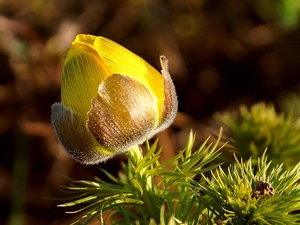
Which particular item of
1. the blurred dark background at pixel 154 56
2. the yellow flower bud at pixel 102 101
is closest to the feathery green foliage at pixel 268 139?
the yellow flower bud at pixel 102 101

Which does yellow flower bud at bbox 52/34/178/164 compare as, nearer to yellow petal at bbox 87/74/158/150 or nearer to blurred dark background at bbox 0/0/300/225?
yellow petal at bbox 87/74/158/150

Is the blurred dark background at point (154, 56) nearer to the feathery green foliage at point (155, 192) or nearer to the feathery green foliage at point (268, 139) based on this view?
the feathery green foliage at point (268, 139)

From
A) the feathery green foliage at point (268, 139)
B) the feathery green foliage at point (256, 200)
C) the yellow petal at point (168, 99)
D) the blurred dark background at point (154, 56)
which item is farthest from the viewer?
the blurred dark background at point (154, 56)

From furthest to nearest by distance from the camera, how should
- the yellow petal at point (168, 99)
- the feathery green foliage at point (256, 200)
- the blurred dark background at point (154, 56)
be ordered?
the blurred dark background at point (154, 56) < the yellow petal at point (168, 99) < the feathery green foliage at point (256, 200)

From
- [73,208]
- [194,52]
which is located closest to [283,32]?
[194,52]

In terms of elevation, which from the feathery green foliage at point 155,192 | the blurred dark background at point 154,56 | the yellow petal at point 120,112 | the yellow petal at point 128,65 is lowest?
the blurred dark background at point 154,56

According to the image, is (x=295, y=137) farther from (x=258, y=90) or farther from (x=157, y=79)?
(x=258, y=90)
